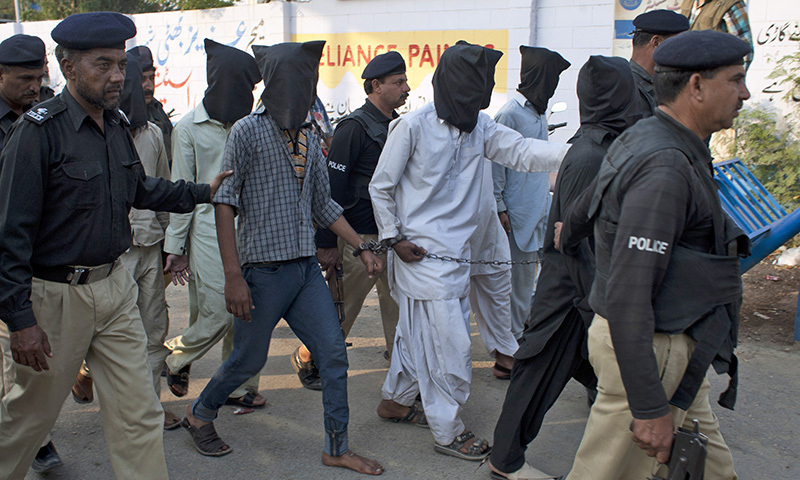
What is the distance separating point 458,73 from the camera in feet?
12.0

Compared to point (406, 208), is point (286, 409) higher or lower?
lower

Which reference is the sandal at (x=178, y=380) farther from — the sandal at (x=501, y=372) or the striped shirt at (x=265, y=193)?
the sandal at (x=501, y=372)

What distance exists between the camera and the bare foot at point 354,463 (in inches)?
137

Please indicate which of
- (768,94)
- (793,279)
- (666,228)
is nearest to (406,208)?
(666,228)

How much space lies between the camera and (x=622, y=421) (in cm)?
233

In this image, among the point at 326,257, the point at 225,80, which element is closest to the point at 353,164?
the point at 326,257

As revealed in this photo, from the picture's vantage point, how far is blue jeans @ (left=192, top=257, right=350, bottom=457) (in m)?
3.46

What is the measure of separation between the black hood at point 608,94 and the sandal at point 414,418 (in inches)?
72.5

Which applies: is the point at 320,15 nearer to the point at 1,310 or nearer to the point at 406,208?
the point at 406,208

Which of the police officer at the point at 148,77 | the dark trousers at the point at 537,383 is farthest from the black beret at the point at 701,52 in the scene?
the police officer at the point at 148,77

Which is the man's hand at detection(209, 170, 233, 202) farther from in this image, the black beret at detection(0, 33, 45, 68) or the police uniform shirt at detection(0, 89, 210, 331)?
the black beret at detection(0, 33, 45, 68)

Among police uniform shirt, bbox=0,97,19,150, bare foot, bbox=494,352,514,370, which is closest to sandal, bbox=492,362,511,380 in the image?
bare foot, bbox=494,352,514,370

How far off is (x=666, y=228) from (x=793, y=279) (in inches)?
206

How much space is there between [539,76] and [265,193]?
7.48 feet
